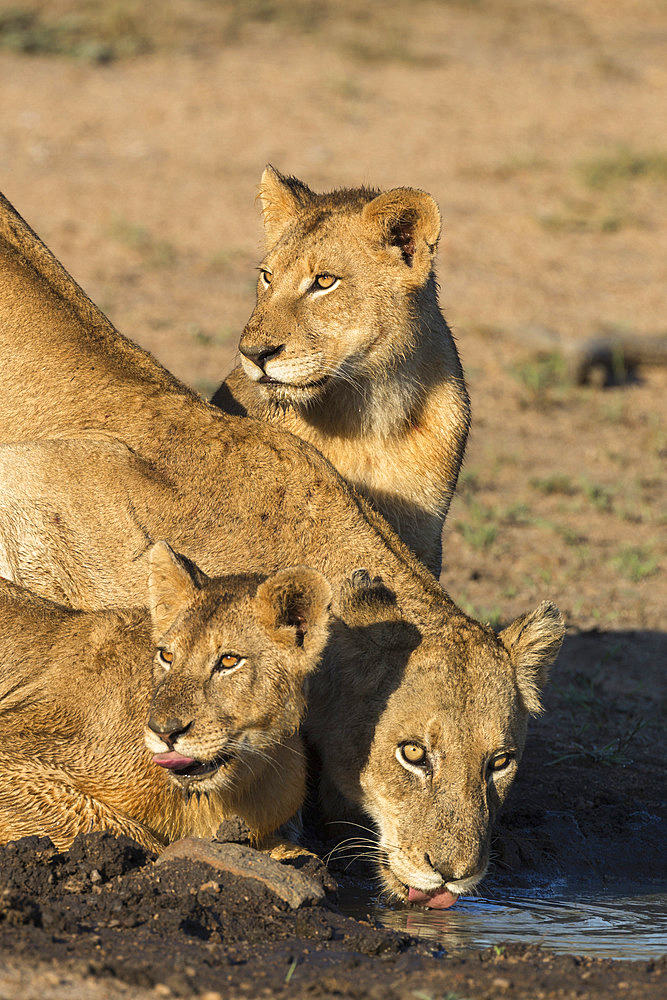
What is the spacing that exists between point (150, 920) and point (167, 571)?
1.27 meters

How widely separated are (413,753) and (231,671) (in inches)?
35.1

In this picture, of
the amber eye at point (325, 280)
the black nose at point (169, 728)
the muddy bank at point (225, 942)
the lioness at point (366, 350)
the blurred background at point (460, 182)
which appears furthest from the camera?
the blurred background at point (460, 182)

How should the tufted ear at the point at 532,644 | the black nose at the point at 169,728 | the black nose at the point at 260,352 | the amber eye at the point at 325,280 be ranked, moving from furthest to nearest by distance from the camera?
1. the amber eye at the point at 325,280
2. the black nose at the point at 260,352
3. the tufted ear at the point at 532,644
4. the black nose at the point at 169,728

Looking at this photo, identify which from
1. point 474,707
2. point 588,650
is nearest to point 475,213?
point 588,650

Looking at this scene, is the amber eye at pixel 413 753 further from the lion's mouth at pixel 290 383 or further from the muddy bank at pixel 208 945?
the lion's mouth at pixel 290 383

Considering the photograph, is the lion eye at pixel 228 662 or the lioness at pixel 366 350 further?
the lioness at pixel 366 350

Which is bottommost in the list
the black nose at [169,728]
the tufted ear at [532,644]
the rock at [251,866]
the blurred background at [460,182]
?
the blurred background at [460,182]

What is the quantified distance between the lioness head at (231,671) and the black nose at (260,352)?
163 cm

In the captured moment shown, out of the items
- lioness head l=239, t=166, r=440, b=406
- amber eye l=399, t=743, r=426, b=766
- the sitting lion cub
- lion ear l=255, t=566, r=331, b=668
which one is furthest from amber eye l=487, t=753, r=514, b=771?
lioness head l=239, t=166, r=440, b=406

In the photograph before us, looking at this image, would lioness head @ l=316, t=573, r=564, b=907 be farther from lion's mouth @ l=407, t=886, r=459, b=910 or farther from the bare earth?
the bare earth

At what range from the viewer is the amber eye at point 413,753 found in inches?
221

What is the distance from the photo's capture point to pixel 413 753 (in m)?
5.63

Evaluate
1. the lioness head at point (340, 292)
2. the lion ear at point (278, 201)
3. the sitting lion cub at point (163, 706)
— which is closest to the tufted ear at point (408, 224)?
the lioness head at point (340, 292)

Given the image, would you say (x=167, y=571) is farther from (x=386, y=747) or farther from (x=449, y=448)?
(x=449, y=448)
